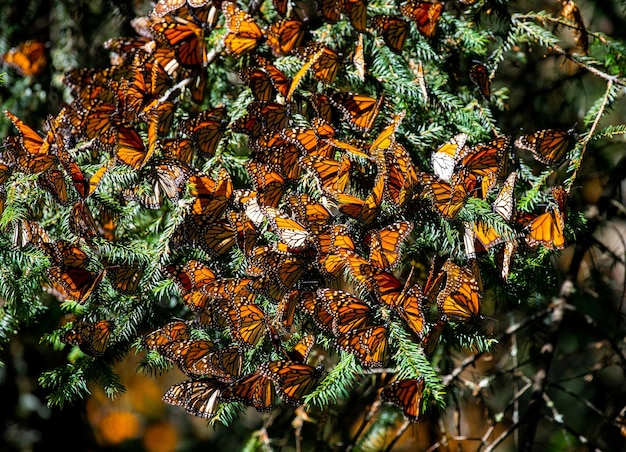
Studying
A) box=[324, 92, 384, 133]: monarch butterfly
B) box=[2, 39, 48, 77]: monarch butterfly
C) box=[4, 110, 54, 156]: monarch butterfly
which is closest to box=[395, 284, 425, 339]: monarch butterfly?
box=[324, 92, 384, 133]: monarch butterfly

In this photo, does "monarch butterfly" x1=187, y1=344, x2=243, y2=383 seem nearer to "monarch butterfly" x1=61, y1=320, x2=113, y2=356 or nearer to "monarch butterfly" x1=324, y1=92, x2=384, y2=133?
"monarch butterfly" x1=61, y1=320, x2=113, y2=356

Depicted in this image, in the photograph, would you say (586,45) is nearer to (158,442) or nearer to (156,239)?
(156,239)

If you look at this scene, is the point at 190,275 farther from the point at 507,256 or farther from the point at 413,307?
the point at 507,256

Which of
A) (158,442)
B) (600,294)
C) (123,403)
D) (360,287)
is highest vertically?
(360,287)

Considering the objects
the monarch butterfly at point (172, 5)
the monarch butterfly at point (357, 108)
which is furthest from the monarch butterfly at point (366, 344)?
the monarch butterfly at point (172, 5)

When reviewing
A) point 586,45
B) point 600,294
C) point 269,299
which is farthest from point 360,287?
point 600,294
